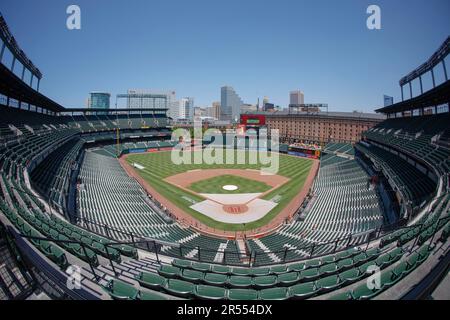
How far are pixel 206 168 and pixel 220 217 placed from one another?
1148 inches

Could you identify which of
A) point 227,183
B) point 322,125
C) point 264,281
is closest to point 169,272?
point 264,281

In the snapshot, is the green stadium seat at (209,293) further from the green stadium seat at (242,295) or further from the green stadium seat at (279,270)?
the green stadium seat at (279,270)

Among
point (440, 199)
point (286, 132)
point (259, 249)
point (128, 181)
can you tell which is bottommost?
point (259, 249)

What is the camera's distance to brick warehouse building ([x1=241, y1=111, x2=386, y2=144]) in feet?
321

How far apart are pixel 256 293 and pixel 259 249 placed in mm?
14179

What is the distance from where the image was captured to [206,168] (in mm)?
56844

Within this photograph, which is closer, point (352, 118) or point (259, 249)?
point (259, 249)

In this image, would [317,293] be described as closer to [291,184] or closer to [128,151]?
[291,184]

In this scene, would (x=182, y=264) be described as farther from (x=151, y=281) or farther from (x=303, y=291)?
(x=303, y=291)

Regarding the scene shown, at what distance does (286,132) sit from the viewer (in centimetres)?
12056

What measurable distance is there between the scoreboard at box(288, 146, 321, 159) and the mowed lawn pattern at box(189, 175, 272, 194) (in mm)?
35519
